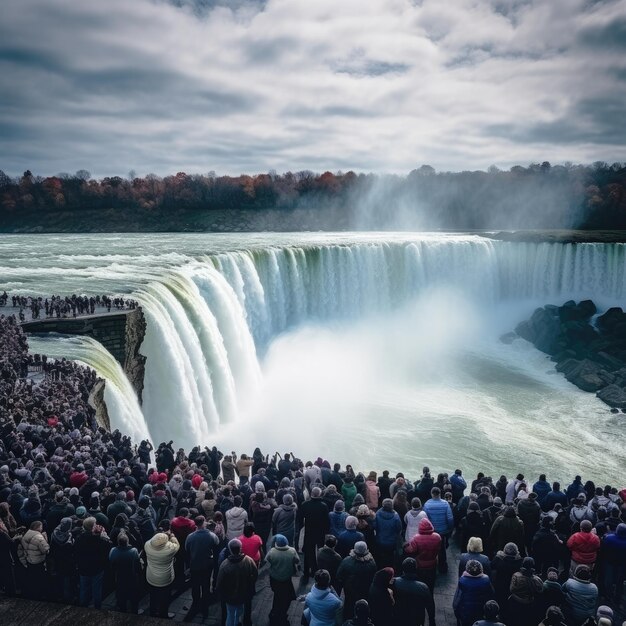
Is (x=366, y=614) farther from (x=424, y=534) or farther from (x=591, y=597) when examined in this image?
(x=591, y=597)

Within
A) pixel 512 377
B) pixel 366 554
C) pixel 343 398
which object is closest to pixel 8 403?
pixel 366 554

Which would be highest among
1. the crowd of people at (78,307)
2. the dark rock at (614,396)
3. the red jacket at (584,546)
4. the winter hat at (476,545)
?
the crowd of people at (78,307)

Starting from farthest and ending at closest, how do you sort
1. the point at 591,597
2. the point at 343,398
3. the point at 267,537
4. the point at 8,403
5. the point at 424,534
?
1. the point at 343,398
2. the point at 8,403
3. the point at 267,537
4. the point at 424,534
5. the point at 591,597

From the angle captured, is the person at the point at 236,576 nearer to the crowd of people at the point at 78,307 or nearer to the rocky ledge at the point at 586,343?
the crowd of people at the point at 78,307

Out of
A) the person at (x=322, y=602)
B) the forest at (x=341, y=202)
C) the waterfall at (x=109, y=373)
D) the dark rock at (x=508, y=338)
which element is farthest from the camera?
the forest at (x=341, y=202)

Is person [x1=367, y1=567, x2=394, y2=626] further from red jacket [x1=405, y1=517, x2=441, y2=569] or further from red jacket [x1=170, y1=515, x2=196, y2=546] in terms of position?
red jacket [x1=170, y1=515, x2=196, y2=546]

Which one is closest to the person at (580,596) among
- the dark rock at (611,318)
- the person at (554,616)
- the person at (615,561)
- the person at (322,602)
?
the person at (554,616)

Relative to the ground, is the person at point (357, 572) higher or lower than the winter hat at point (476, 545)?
lower
